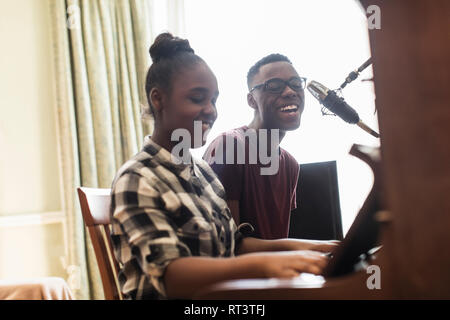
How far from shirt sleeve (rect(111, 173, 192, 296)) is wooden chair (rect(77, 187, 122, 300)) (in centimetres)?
19

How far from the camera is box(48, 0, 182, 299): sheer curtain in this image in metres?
2.67

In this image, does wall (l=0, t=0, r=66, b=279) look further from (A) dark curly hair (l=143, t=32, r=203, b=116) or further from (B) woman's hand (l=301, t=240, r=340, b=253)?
(B) woman's hand (l=301, t=240, r=340, b=253)

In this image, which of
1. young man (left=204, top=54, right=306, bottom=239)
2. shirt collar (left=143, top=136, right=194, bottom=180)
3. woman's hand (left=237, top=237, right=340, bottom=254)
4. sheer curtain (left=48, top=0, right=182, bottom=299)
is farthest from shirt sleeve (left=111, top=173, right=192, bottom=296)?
sheer curtain (left=48, top=0, right=182, bottom=299)

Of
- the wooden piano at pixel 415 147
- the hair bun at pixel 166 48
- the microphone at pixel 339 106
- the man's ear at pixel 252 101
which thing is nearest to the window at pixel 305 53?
the man's ear at pixel 252 101

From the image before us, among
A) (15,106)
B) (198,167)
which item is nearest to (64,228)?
(15,106)

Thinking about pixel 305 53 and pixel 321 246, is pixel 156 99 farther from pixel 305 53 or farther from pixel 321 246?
pixel 305 53

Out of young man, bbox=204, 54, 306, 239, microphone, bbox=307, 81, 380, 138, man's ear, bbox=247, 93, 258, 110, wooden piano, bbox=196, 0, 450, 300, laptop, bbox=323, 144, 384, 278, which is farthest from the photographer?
man's ear, bbox=247, 93, 258, 110

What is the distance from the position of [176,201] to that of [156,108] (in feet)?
0.94

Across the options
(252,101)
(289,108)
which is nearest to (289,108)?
(289,108)

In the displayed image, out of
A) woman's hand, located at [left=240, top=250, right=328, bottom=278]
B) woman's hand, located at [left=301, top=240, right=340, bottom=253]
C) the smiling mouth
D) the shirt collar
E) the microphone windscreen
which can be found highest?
the smiling mouth

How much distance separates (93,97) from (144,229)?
212 centimetres

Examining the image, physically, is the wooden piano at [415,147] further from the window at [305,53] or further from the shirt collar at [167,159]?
the window at [305,53]

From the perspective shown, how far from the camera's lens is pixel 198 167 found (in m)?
1.25
